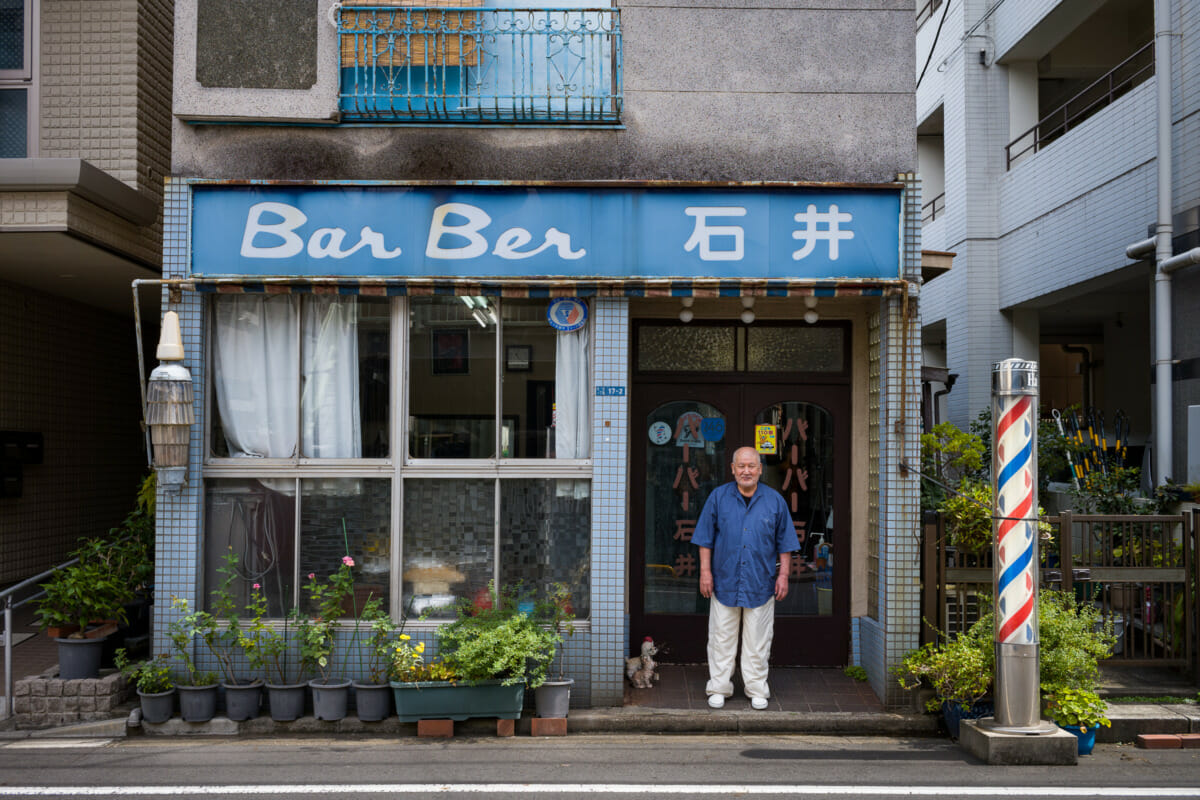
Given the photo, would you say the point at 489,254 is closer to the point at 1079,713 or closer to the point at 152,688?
the point at 152,688

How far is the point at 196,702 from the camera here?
24.0 ft

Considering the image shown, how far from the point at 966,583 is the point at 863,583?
3.79 ft

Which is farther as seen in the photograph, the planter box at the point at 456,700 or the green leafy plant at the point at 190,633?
the green leafy plant at the point at 190,633

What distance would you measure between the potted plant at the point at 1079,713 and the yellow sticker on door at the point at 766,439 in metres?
3.14

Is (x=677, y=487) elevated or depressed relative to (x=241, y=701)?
elevated

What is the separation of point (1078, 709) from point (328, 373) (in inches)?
249

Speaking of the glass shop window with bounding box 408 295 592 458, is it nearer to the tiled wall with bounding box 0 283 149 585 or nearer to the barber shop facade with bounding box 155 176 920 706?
the barber shop facade with bounding box 155 176 920 706

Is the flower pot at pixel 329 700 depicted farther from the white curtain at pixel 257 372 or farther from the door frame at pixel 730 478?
the door frame at pixel 730 478

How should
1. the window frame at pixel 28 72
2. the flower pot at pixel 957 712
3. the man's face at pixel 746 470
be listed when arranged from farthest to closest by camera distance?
the window frame at pixel 28 72, the man's face at pixel 746 470, the flower pot at pixel 957 712

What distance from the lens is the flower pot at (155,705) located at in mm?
7281

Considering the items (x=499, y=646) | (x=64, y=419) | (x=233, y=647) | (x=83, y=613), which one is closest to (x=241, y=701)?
(x=233, y=647)

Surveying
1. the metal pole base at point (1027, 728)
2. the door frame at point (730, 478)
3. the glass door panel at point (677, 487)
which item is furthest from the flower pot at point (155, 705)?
the metal pole base at point (1027, 728)

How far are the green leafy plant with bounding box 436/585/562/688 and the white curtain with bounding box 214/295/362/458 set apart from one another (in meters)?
1.79

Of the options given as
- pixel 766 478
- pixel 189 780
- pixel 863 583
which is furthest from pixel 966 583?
pixel 189 780
